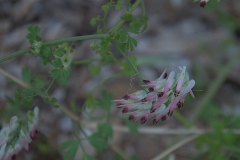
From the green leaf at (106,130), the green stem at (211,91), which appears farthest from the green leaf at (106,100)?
the green stem at (211,91)

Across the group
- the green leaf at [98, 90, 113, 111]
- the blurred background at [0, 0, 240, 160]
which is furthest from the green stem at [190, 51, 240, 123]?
the green leaf at [98, 90, 113, 111]

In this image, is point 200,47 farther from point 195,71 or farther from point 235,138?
point 235,138

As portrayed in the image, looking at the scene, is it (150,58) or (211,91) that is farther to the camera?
(150,58)

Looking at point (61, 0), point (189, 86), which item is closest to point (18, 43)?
point (61, 0)

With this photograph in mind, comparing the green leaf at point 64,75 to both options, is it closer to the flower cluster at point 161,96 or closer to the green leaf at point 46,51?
the green leaf at point 46,51

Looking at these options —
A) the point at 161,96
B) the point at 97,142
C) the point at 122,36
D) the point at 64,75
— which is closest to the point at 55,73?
the point at 64,75

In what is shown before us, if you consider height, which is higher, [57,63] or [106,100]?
[57,63]

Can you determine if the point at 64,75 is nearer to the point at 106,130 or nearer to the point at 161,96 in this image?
the point at 161,96
